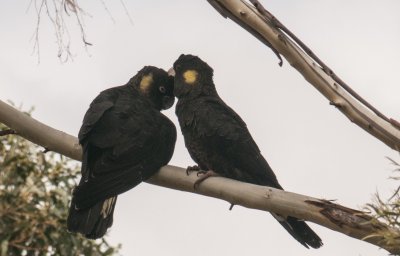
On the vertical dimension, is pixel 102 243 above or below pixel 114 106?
below

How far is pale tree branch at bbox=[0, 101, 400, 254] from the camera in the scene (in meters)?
2.01

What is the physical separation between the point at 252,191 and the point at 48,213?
4090 mm

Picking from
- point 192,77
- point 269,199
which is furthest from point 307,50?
point 192,77

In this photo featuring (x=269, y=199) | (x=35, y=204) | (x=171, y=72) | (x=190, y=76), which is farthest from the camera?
(x=35, y=204)

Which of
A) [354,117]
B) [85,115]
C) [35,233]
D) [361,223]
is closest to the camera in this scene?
[354,117]

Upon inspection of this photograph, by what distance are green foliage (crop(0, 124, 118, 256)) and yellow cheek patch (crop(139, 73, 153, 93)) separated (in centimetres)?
259

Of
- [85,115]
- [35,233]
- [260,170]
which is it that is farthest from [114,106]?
[35,233]

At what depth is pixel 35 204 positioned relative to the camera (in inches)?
237

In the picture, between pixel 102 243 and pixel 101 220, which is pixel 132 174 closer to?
pixel 101 220

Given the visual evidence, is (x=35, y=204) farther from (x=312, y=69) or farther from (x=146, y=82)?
(x=312, y=69)

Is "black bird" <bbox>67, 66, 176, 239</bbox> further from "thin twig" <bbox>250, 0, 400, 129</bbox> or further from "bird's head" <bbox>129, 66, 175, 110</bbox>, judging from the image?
"thin twig" <bbox>250, 0, 400, 129</bbox>

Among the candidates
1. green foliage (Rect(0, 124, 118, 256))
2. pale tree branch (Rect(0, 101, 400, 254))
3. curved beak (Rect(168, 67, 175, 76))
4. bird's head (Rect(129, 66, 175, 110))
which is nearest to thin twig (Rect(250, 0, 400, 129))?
pale tree branch (Rect(0, 101, 400, 254))

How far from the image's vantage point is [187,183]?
2391 mm

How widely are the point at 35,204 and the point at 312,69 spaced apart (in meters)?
4.47
